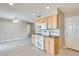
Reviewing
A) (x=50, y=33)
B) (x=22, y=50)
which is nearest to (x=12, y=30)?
(x=22, y=50)

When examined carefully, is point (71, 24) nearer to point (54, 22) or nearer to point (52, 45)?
point (54, 22)

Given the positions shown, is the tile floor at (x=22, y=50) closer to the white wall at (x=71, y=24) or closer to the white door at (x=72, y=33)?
the white door at (x=72, y=33)

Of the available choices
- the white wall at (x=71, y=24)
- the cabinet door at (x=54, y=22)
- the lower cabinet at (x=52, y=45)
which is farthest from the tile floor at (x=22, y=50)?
the cabinet door at (x=54, y=22)

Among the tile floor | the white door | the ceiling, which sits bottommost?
the tile floor

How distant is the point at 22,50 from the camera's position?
1.75 meters

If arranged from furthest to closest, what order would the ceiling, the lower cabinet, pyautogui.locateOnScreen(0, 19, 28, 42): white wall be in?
pyautogui.locateOnScreen(0, 19, 28, 42): white wall < the lower cabinet < the ceiling

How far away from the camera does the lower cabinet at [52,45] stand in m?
1.68

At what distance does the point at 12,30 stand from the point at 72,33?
1241mm

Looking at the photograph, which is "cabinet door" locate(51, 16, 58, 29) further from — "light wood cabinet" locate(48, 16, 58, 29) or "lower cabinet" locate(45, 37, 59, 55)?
"lower cabinet" locate(45, 37, 59, 55)

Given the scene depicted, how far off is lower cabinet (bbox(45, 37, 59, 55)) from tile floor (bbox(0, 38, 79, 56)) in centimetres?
10

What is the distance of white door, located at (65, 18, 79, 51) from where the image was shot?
1.86 metres

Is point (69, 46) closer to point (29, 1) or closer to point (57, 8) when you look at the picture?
point (57, 8)

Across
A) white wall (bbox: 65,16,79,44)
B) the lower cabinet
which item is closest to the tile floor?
the lower cabinet

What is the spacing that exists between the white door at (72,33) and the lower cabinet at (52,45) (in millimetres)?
257
